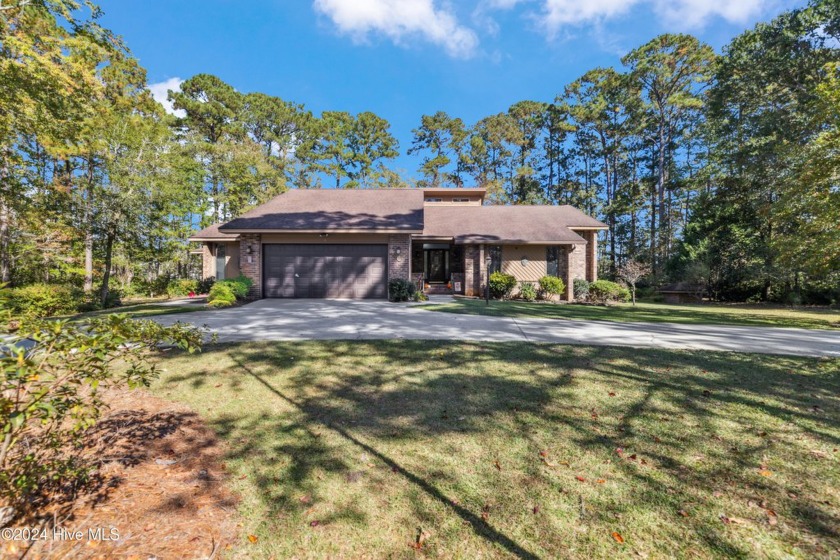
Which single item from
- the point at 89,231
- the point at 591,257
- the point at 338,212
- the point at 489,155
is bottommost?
the point at 591,257

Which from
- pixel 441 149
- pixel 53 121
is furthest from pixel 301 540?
pixel 441 149

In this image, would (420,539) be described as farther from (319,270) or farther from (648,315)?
(319,270)

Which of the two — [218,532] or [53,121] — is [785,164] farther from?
[53,121]

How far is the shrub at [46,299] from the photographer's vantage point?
9.98 m

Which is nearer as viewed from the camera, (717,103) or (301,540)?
(301,540)

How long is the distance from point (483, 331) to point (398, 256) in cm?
695

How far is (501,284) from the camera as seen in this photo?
52.1 feet

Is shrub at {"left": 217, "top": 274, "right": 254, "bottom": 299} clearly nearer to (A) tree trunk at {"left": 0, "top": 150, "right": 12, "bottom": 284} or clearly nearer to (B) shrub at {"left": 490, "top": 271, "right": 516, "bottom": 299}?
(A) tree trunk at {"left": 0, "top": 150, "right": 12, "bottom": 284}

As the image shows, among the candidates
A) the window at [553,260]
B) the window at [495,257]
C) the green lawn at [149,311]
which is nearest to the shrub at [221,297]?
the green lawn at [149,311]

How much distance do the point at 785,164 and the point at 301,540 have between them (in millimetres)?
25790

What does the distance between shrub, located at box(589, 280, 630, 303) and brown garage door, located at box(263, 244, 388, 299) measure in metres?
10.4

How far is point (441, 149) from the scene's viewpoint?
35.5 metres

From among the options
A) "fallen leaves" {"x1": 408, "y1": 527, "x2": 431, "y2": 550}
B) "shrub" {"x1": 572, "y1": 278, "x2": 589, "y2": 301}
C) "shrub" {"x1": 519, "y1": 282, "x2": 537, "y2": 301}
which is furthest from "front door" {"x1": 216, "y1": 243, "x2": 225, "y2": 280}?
"fallen leaves" {"x1": 408, "y1": 527, "x2": 431, "y2": 550}

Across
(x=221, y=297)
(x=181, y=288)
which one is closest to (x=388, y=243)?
(x=221, y=297)
